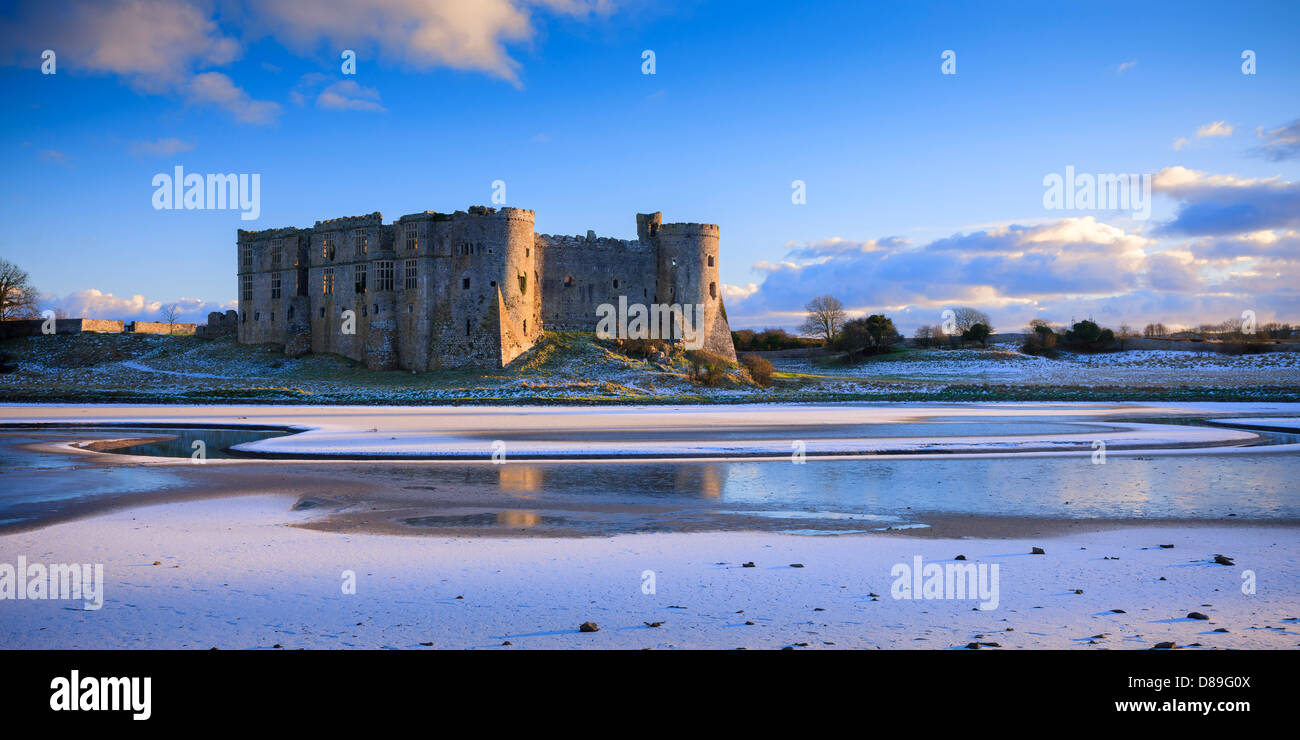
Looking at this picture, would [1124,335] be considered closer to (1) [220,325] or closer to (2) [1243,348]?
(2) [1243,348]

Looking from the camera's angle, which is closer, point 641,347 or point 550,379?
point 550,379

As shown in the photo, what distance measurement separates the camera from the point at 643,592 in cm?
767

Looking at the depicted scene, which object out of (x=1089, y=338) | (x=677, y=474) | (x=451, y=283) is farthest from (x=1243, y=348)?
(x=677, y=474)

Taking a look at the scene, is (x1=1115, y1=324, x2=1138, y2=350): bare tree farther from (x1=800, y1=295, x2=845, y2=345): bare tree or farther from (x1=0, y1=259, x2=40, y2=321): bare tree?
(x1=0, y1=259, x2=40, y2=321): bare tree

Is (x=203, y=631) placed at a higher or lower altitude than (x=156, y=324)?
lower

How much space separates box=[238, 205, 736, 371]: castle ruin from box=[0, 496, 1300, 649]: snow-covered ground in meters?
45.0

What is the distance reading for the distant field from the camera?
4491cm

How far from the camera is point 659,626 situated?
6688 millimetres

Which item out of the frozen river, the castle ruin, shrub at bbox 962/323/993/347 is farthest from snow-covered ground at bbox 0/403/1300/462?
shrub at bbox 962/323/993/347

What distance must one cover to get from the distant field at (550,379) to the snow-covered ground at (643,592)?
3237 centimetres

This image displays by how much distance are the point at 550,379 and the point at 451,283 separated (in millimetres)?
10356
